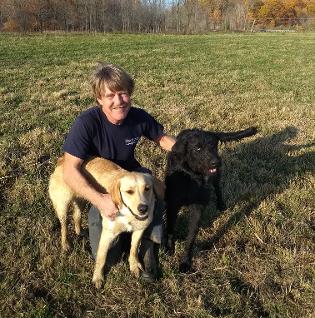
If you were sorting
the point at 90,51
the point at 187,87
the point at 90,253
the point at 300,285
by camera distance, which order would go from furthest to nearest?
1. the point at 90,51
2. the point at 187,87
3. the point at 90,253
4. the point at 300,285

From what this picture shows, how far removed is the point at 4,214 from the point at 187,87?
27.2 feet

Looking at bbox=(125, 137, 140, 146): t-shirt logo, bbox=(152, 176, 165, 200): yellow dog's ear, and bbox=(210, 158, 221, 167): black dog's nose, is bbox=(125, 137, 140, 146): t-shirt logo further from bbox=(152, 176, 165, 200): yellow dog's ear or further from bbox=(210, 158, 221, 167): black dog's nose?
bbox=(210, 158, 221, 167): black dog's nose

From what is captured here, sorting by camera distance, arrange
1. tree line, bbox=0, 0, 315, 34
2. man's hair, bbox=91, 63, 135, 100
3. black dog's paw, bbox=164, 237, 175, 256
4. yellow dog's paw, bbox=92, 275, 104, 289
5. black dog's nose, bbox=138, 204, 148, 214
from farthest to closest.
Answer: tree line, bbox=0, 0, 315, 34 < black dog's paw, bbox=164, 237, 175, 256 < man's hair, bbox=91, 63, 135, 100 < yellow dog's paw, bbox=92, 275, 104, 289 < black dog's nose, bbox=138, 204, 148, 214

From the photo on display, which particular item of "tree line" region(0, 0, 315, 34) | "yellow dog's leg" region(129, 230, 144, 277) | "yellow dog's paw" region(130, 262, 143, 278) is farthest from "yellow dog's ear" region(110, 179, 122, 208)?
"tree line" region(0, 0, 315, 34)

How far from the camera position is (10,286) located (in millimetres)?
3285

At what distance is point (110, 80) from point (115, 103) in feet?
0.68

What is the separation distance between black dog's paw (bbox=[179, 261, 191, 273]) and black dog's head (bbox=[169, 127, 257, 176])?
854 millimetres

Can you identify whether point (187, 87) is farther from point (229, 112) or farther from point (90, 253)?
point (90, 253)

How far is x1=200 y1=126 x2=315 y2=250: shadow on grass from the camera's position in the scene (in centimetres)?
462

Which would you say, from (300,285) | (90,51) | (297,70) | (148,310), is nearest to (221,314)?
(148,310)

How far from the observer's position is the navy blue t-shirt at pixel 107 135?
3.66 m

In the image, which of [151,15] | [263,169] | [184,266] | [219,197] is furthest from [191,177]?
[151,15]

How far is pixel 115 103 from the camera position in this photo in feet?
12.0

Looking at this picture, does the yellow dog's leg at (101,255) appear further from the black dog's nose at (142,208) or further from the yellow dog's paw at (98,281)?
the black dog's nose at (142,208)
